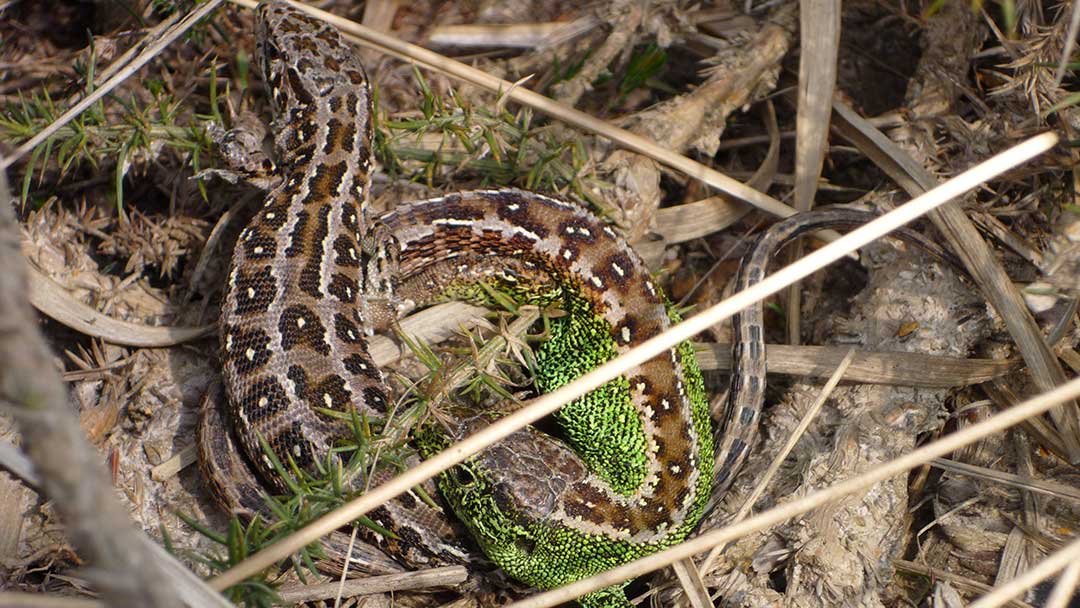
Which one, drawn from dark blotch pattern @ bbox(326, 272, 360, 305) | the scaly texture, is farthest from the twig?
dark blotch pattern @ bbox(326, 272, 360, 305)

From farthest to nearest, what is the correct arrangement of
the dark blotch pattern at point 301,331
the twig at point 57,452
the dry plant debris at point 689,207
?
the dark blotch pattern at point 301,331, the dry plant debris at point 689,207, the twig at point 57,452

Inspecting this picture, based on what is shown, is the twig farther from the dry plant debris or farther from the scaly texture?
the dry plant debris

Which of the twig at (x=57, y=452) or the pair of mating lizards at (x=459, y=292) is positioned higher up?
the twig at (x=57, y=452)

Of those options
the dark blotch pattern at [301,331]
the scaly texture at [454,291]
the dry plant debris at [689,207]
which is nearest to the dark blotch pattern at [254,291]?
the scaly texture at [454,291]

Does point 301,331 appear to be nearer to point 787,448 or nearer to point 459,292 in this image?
point 459,292

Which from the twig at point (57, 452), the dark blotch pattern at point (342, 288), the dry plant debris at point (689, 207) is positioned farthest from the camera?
the dark blotch pattern at point (342, 288)

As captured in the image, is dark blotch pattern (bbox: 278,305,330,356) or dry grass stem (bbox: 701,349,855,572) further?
dark blotch pattern (bbox: 278,305,330,356)

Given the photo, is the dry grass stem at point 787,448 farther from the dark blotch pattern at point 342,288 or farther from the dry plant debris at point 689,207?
the dark blotch pattern at point 342,288

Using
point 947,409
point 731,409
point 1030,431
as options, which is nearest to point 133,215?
point 731,409
